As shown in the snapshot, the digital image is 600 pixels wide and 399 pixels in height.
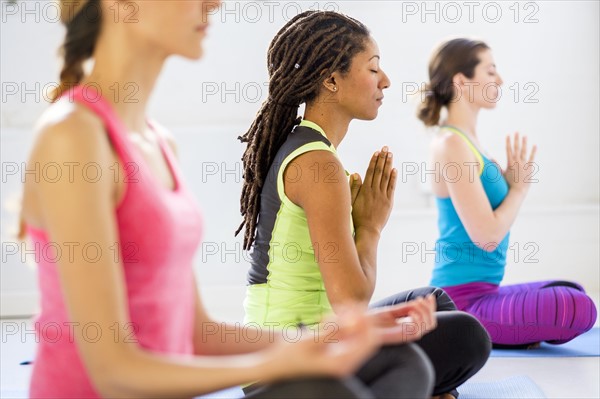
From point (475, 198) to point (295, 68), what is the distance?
0.99m

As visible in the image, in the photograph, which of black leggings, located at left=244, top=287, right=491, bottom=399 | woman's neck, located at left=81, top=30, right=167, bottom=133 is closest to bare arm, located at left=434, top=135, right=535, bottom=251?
black leggings, located at left=244, top=287, right=491, bottom=399

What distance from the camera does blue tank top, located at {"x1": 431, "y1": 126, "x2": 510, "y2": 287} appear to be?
2.76 metres

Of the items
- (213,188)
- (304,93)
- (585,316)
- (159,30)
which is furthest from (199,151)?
(159,30)

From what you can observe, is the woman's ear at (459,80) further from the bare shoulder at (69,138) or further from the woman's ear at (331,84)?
the bare shoulder at (69,138)

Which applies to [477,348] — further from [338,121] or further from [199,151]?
[199,151]

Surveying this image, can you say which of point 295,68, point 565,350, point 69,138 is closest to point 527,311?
point 565,350

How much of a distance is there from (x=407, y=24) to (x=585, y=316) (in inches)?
71.1

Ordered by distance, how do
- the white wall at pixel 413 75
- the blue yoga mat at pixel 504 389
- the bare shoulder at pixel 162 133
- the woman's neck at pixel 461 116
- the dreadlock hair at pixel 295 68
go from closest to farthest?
the bare shoulder at pixel 162 133, the dreadlock hair at pixel 295 68, the blue yoga mat at pixel 504 389, the woman's neck at pixel 461 116, the white wall at pixel 413 75

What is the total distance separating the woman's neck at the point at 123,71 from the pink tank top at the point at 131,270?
3 centimetres

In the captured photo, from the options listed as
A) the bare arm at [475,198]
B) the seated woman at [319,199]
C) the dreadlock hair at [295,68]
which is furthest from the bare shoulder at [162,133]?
the bare arm at [475,198]

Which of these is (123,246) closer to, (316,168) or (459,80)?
(316,168)

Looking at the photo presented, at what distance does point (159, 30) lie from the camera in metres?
1.05

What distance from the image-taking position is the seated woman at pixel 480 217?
107 inches

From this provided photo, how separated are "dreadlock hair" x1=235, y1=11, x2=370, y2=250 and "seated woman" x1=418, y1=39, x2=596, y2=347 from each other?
93 centimetres
